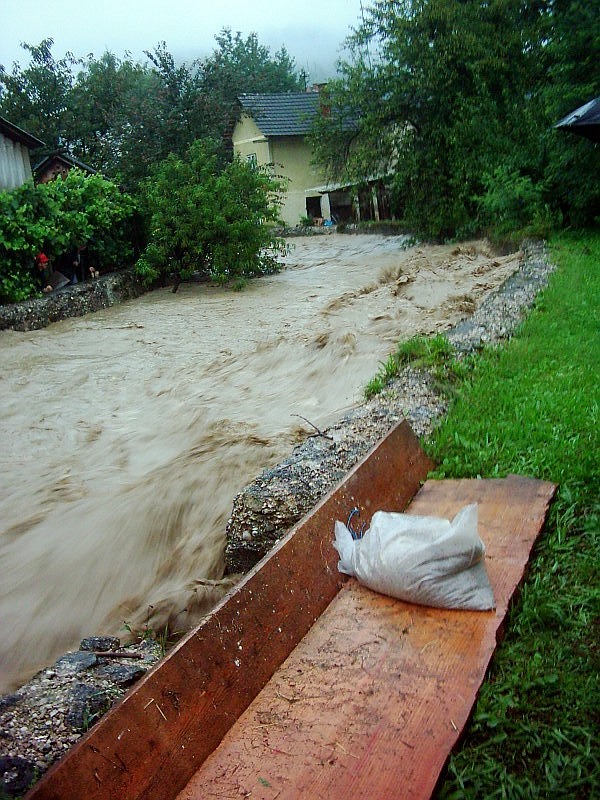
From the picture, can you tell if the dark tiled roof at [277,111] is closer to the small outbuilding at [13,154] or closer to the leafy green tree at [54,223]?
the small outbuilding at [13,154]

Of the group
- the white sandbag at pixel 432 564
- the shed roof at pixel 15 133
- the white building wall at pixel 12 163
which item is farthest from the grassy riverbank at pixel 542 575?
the shed roof at pixel 15 133

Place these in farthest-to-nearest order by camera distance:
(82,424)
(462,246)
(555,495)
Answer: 1. (462,246)
2. (82,424)
3. (555,495)

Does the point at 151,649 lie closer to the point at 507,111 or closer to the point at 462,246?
the point at 462,246

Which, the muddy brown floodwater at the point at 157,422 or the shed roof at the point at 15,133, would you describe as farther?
the shed roof at the point at 15,133

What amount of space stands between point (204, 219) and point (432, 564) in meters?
15.1

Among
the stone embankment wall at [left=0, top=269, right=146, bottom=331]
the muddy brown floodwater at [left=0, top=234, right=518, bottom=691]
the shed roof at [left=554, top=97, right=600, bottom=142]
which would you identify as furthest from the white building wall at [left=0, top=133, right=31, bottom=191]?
the shed roof at [left=554, top=97, right=600, bottom=142]

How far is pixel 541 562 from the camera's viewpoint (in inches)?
130

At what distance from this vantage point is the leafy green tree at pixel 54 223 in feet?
43.7

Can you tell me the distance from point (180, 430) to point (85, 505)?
5.74ft

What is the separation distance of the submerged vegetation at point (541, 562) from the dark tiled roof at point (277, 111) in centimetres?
3374

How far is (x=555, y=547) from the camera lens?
3.41 metres

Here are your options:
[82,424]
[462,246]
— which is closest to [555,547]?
[82,424]

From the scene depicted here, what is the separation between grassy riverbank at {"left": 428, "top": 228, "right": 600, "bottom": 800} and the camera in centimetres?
219

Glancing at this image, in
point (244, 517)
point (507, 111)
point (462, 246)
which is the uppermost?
point (507, 111)
